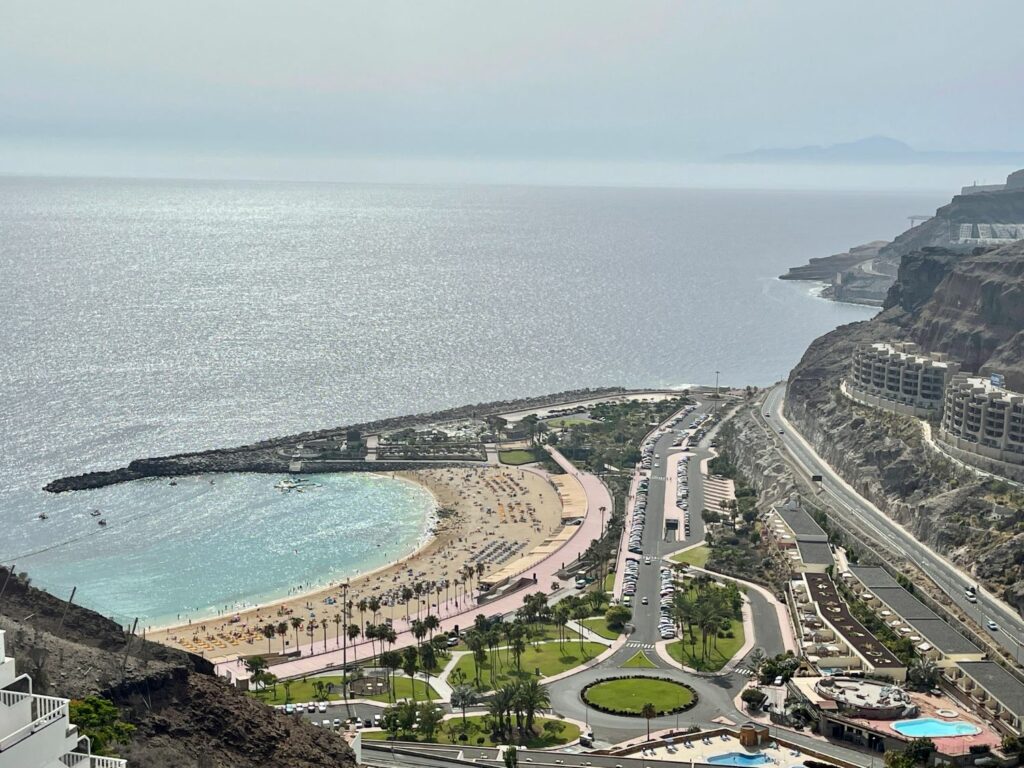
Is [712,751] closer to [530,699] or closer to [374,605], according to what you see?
[530,699]

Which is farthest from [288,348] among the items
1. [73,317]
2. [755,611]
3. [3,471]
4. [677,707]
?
[677,707]

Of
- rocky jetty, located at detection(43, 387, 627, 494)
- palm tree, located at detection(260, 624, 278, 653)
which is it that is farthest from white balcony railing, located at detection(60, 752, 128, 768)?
rocky jetty, located at detection(43, 387, 627, 494)

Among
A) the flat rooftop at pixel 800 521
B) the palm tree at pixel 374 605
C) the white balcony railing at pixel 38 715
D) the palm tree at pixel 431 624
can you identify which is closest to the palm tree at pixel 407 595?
the palm tree at pixel 374 605

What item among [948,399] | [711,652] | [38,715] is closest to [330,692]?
[711,652]

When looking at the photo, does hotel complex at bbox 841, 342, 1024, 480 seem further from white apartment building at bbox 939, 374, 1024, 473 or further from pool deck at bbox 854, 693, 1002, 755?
pool deck at bbox 854, 693, 1002, 755

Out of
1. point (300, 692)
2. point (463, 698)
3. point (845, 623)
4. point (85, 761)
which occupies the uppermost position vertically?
point (85, 761)

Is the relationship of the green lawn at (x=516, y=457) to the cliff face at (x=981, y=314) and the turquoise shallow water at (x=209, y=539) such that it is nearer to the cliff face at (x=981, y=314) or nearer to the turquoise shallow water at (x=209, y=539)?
the turquoise shallow water at (x=209, y=539)

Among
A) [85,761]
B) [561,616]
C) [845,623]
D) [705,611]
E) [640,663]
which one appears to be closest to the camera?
[85,761]
